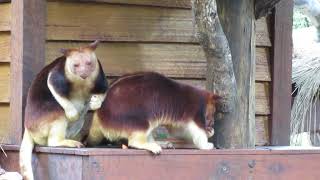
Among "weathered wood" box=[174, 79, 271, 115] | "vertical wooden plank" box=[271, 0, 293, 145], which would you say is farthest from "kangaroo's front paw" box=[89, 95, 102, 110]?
"vertical wooden plank" box=[271, 0, 293, 145]

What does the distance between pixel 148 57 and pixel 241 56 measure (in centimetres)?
54

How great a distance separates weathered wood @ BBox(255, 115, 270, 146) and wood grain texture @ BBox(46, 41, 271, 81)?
46 cm

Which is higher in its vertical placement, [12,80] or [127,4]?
[127,4]

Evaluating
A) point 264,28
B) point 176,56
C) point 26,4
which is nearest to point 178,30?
point 176,56

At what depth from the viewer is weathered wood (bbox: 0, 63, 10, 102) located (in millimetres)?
3951

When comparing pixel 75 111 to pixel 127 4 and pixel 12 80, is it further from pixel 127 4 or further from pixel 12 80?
pixel 127 4

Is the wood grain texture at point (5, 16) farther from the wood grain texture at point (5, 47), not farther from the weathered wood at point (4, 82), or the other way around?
the weathered wood at point (4, 82)

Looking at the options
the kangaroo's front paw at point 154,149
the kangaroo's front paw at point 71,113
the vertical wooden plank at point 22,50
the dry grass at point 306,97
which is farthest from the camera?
the dry grass at point 306,97

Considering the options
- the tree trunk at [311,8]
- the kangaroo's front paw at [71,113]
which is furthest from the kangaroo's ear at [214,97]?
the tree trunk at [311,8]

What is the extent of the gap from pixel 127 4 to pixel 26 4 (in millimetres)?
575

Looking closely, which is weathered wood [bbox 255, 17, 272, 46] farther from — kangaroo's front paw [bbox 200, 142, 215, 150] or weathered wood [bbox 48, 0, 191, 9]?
kangaroo's front paw [bbox 200, 142, 215, 150]

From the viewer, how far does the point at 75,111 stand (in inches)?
144

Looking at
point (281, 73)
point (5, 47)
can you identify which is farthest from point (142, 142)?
point (281, 73)

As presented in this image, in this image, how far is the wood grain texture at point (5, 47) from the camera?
156 inches
